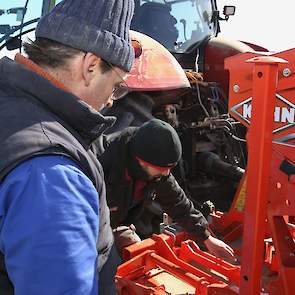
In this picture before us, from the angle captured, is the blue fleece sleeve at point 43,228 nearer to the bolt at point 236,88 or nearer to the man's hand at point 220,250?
the bolt at point 236,88

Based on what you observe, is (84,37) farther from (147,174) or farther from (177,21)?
(177,21)

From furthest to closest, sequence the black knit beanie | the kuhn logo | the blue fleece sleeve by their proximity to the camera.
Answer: the black knit beanie < the kuhn logo < the blue fleece sleeve

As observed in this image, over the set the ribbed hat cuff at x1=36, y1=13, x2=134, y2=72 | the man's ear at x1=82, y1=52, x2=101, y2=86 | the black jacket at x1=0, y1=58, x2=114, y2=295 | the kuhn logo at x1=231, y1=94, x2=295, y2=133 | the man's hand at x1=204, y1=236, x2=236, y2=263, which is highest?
the ribbed hat cuff at x1=36, y1=13, x2=134, y2=72

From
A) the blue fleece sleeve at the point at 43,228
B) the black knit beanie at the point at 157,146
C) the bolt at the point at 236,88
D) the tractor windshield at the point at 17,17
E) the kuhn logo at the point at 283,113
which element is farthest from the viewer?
the tractor windshield at the point at 17,17

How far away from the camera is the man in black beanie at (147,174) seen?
93.4 inches

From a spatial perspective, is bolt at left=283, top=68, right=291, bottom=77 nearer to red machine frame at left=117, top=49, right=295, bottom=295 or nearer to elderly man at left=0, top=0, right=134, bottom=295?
red machine frame at left=117, top=49, right=295, bottom=295

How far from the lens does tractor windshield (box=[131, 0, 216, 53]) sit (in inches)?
161

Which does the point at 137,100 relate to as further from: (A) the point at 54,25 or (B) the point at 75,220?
(B) the point at 75,220

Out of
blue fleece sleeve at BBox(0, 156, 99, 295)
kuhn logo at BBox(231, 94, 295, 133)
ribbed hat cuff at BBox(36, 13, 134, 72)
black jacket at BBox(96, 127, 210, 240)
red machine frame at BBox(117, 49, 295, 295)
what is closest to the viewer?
blue fleece sleeve at BBox(0, 156, 99, 295)

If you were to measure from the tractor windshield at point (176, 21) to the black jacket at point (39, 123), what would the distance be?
3.04 m

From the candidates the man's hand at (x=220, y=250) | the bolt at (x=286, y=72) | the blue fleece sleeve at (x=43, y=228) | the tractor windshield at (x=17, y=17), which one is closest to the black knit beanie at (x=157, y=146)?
Answer: the man's hand at (x=220, y=250)

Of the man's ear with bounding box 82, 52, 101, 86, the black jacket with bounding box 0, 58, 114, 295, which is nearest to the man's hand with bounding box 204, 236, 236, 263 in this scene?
the black jacket with bounding box 0, 58, 114, 295

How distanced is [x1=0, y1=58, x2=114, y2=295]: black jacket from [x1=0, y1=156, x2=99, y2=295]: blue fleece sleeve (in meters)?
0.04

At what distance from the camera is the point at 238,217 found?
2967mm
